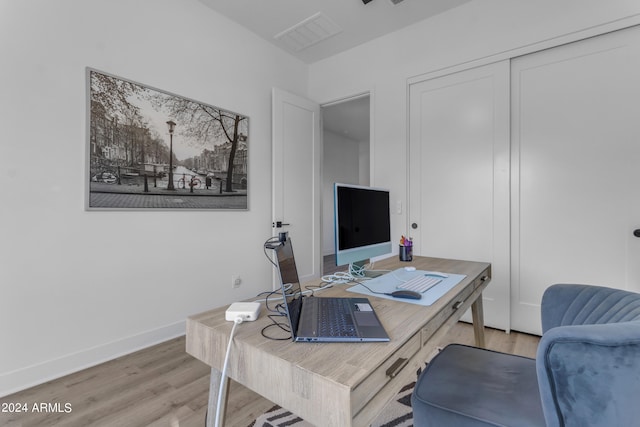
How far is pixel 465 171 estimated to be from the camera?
2629 mm

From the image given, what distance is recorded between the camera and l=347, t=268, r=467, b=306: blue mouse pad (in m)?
1.12

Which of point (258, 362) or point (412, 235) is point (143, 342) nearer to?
point (258, 362)

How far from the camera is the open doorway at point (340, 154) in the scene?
16.8ft

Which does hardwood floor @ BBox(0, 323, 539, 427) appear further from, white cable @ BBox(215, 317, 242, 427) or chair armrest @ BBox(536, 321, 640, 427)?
chair armrest @ BBox(536, 321, 640, 427)

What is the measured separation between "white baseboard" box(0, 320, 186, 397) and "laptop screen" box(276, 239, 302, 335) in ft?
5.89

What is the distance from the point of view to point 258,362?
72 cm

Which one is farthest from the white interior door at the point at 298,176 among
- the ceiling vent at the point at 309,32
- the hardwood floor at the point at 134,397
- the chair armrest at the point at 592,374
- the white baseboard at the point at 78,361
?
the chair armrest at the point at 592,374

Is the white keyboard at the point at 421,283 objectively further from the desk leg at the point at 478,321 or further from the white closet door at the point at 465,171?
the white closet door at the point at 465,171

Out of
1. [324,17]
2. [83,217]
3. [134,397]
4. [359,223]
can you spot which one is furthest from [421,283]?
[324,17]

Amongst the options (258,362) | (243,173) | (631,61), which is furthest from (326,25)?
(258,362)

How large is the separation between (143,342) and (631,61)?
12.8ft

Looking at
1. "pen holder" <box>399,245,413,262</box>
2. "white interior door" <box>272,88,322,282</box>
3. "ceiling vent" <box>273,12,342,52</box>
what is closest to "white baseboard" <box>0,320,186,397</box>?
"white interior door" <box>272,88,322,282</box>

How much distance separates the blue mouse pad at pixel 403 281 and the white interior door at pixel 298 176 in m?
1.79

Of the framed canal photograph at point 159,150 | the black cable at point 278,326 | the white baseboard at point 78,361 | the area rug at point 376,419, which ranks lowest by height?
the area rug at point 376,419
